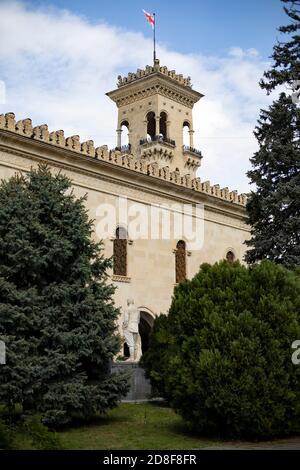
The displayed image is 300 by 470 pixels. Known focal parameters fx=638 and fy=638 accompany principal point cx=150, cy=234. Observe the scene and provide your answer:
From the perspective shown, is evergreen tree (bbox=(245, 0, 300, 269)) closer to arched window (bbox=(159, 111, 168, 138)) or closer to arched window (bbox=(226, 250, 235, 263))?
arched window (bbox=(226, 250, 235, 263))

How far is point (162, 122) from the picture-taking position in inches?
1505

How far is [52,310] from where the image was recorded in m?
11.1

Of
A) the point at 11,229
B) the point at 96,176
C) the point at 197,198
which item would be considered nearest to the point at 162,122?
the point at 197,198

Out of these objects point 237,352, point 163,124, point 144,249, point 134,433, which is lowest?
point 134,433

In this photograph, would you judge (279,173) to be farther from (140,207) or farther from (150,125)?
(150,125)

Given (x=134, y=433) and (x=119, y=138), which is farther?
(x=119, y=138)

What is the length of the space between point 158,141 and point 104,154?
12.2 m

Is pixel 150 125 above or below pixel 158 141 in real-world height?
above

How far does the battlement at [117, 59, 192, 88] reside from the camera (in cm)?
3731

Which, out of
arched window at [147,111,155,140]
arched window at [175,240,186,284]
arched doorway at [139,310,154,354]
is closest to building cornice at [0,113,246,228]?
arched window at [175,240,186,284]

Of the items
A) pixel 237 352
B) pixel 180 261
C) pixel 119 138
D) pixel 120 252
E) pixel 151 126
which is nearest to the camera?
pixel 237 352

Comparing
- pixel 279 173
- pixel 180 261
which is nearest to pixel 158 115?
pixel 180 261

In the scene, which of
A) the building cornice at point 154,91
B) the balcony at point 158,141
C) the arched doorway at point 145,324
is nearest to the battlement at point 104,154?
the arched doorway at point 145,324

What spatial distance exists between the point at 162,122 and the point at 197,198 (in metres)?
10.8
